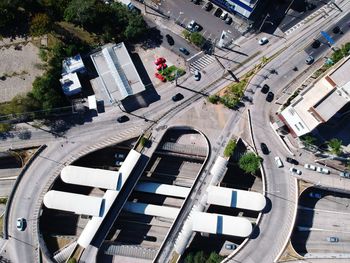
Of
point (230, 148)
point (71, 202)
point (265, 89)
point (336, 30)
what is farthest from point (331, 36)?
point (71, 202)

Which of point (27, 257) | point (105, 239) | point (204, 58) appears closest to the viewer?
point (27, 257)

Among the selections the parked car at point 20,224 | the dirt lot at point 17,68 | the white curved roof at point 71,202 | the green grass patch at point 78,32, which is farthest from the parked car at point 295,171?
the dirt lot at point 17,68

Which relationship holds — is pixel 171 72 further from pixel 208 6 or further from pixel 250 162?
pixel 250 162

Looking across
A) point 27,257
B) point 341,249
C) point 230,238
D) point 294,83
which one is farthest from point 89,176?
point 341,249

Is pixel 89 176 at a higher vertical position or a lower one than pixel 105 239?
higher

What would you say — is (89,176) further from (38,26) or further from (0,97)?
(38,26)

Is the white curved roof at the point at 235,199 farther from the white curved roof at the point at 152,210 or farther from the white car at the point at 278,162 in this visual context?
the white curved roof at the point at 152,210
